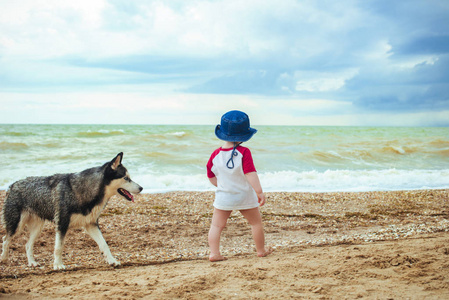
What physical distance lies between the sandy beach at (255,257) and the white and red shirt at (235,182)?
0.70 metres

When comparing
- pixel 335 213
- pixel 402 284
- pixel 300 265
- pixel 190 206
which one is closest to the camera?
pixel 402 284

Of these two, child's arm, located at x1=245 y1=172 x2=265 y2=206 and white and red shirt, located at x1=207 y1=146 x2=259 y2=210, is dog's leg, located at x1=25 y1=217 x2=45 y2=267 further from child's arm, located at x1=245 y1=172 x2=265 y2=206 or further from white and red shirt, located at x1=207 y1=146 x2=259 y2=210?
child's arm, located at x1=245 y1=172 x2=265 y2=206

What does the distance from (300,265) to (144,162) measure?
526 inches

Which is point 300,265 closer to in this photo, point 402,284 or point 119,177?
point 402,284

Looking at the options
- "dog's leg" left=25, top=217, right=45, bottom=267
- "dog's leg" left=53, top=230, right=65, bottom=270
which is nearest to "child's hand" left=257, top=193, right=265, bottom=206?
Answer: "dog's leg" left=53, top=230, right=65, bottom=270

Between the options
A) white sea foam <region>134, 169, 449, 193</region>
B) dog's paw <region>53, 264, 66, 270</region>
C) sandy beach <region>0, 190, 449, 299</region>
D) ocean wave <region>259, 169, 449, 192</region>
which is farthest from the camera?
ocean wave <region>259, 169, 449, 192</region>

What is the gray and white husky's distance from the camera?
4.91 metres

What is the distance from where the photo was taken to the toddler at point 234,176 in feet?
14.2

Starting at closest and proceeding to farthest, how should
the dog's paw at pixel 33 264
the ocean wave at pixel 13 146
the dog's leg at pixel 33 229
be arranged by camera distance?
the dog's paw at pixel 33 264 < the dog's leg at pixel 33 229 < the ocean wave at pixel 13 146

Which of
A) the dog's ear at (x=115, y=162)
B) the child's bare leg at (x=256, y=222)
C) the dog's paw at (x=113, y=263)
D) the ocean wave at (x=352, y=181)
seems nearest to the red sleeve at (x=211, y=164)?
the child's bare leg at (x=256, y=222)

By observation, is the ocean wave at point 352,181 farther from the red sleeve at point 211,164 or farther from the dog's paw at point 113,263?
the dog's paw at point 113,263

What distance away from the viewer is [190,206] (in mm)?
8844

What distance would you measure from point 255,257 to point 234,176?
4.00 ft

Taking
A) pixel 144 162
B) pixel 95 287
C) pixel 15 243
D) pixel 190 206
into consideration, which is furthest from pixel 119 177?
pixel 144 162
